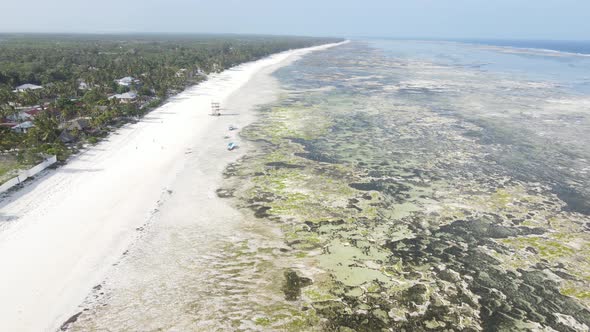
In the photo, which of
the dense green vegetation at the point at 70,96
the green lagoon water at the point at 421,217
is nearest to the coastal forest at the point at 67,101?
the dense green vegetation at the point at 70,96

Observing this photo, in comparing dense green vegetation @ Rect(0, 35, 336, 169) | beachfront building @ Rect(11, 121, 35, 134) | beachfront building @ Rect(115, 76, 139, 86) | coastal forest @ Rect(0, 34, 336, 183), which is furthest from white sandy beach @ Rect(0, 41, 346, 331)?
beachfront building @ Rect(115, 76, 139, 86)

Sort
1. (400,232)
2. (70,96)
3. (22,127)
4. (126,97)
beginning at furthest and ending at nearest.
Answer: (70,96), (126,97), (22,127), (400,232)

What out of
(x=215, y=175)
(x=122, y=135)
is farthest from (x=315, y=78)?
(x=215, y=175)

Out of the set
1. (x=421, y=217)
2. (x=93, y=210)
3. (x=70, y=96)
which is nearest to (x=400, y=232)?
(x=421, y=217)

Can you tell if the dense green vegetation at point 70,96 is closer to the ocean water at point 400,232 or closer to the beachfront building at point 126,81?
the beachfront building at point 126,81

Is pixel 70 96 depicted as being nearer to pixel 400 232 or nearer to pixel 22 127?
pixel 22 127

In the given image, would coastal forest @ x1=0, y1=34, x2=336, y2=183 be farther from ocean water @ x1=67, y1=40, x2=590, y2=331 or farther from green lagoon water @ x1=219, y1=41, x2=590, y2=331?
ocean water @ x1=67, y1=40, x2=590, y2=331

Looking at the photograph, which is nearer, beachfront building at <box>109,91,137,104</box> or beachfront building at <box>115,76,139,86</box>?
beachfront building at <box>109,91,137,104</box>
